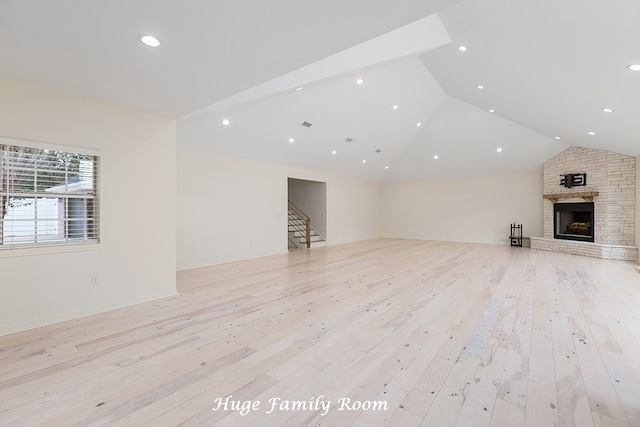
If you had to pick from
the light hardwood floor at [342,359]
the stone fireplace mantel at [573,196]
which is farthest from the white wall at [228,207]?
the stone fireplace mantel at [573,196]

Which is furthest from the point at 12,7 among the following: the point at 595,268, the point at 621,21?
the point at 595,268

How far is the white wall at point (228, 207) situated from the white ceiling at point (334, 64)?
455mm

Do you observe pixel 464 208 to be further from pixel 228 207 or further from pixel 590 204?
pixel 228 207

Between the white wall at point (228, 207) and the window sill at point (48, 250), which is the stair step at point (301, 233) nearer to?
the white wall at point (228, 207)

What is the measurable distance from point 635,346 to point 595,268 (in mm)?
4592

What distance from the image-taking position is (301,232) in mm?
10102

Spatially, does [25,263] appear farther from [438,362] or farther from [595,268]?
[595,268]

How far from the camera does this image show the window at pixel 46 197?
3.03 metres

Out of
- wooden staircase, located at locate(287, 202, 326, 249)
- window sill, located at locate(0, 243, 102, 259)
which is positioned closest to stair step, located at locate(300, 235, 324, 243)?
wooden staircase, located at locate(287, 202, 326, 249)

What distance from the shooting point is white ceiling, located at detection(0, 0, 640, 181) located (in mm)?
1982

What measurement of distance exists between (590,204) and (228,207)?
32.0 ft

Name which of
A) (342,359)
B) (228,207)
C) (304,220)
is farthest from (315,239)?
(342,359)

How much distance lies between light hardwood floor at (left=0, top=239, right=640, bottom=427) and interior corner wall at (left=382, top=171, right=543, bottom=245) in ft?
19.8

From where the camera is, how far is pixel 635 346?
2.63 m
